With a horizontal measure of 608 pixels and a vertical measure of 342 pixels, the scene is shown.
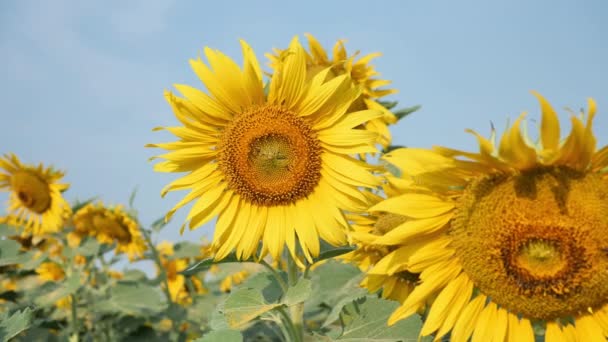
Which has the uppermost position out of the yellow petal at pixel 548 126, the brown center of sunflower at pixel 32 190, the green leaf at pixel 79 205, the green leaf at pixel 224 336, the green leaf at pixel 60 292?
the brown center of sunflower at pixel 32 190

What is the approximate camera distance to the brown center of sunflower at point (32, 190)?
7.80 m

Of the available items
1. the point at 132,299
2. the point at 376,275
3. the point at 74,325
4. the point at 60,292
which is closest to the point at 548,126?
the point at 376,275

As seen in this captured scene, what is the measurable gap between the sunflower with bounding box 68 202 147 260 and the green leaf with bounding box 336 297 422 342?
5.30m

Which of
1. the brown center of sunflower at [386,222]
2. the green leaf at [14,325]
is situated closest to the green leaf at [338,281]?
the brown center of sunflower at [386,222]

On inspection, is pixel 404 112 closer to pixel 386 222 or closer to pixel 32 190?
pixel 386 222

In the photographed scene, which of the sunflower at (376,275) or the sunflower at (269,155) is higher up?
the sunflower at (269,155)

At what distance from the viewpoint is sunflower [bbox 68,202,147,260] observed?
7.84m

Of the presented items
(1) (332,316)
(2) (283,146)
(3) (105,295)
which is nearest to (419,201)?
(2) (283,146)

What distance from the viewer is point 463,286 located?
8.17ft

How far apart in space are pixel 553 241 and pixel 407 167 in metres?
0.58

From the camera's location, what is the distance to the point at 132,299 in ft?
21.6

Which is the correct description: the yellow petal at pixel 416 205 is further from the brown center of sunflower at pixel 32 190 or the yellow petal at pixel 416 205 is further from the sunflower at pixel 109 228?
the brown center of sunflower at pixel 32 190

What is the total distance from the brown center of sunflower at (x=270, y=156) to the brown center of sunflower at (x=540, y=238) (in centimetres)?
84

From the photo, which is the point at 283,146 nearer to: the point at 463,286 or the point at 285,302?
the point at 285,302
